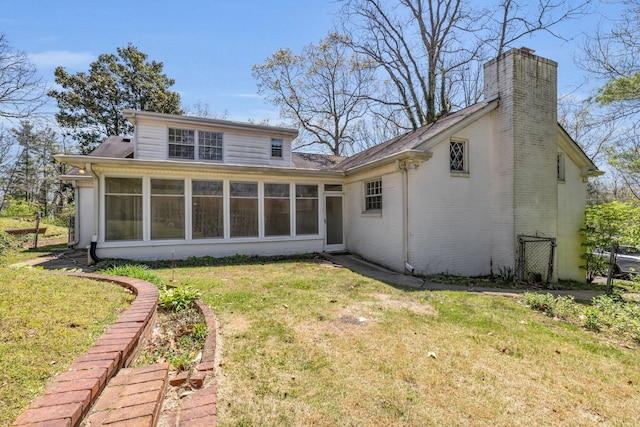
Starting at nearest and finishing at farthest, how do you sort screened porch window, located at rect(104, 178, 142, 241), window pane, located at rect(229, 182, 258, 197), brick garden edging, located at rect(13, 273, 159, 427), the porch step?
1. brick garden edging, located at rect(13, 273, 159, 427)
2. the porch step
3. screened porch window, located at rect(104, 178, 142, 241)
4. window pane, located at rect(229, 182, 258, 197)

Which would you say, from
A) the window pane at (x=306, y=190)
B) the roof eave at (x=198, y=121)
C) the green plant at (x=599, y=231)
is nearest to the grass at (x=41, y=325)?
the window pane at (x=306, y=190)

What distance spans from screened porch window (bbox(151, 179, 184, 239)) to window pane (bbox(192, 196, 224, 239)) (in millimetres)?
432

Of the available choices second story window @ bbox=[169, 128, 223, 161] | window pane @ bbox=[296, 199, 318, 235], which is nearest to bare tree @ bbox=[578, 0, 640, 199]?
window pane @ bbox=[296, 199, 318, 235]

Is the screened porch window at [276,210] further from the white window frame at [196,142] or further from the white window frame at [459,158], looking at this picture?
the white window frame at [459,158]

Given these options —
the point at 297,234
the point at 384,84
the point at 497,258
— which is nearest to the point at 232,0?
the point at 297,234

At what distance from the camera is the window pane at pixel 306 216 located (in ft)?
36.5

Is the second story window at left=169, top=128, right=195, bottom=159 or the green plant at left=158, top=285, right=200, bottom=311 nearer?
the green plant at left=158, top=285, right=200, bottom=311

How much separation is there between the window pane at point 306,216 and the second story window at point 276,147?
3240 millimetres

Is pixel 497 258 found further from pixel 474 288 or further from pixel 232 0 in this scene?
pixel 232 0

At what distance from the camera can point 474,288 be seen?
→ 716 cm

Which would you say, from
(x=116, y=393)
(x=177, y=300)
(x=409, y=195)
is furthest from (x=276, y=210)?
(x=116, y=393)

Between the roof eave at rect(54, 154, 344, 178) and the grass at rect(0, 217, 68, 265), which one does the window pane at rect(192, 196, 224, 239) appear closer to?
the roof eave at rect(54, 154, 344, 178)

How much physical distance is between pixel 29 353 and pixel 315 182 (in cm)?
962

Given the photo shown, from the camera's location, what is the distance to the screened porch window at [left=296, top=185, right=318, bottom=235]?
11.1 m
